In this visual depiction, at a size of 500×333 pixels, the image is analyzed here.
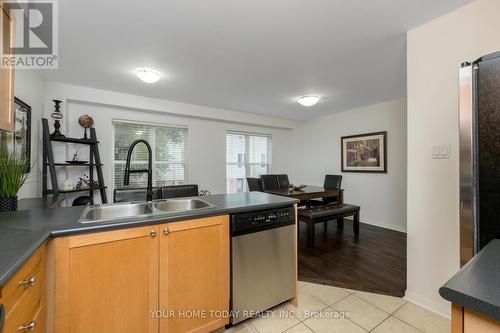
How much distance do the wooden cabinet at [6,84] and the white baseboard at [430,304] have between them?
313 cm

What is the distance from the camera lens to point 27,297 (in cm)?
85

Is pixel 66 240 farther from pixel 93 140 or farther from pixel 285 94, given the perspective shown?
pixel 285 94

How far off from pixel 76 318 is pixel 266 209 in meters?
1.22

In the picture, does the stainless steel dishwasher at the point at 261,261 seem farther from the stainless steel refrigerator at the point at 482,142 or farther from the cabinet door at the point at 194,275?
the stainless steel refrigerator at the point at 482,142

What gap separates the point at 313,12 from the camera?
1604mm

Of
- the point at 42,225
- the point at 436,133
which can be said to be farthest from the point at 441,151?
the point at 42,225

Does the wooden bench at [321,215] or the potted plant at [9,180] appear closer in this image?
the potted plant at [9,180]

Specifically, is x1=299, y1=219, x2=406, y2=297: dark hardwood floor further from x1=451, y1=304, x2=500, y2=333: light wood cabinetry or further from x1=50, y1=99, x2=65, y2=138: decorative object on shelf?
x1=50, y1=99, x2=65, y2=138: decorative object on shelf

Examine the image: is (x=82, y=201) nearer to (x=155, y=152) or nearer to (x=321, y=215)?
(x=155, y=152)

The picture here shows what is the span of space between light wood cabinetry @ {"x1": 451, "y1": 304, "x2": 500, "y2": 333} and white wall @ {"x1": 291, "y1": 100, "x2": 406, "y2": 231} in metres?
3.80

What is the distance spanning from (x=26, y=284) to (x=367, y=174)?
4.72 m

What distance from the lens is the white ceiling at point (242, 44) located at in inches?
62.1

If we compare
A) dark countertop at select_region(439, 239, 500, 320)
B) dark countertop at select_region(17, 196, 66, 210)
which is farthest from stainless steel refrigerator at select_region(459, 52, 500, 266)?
dark countertop at select_region(17, 196, 66, 210)

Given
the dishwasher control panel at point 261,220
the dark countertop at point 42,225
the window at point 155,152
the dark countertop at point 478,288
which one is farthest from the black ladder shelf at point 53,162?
the dark countertop at point 478,288
